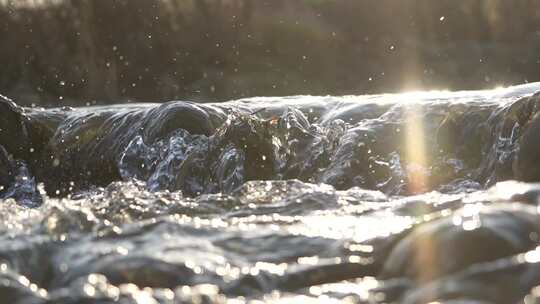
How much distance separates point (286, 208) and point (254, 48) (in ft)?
67.8

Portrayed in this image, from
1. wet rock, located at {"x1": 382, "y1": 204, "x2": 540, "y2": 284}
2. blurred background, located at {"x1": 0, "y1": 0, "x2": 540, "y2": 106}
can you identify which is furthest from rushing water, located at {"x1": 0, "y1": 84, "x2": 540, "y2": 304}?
blurred background, located at {"x1": 0, "y1": 0, "x2": 540, "y2": 106}

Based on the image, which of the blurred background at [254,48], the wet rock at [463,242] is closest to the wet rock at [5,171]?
the wet rock at [463,242]

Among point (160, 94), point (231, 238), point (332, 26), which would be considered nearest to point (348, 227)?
point (231, 238)

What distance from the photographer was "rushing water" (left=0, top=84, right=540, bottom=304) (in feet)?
7.61

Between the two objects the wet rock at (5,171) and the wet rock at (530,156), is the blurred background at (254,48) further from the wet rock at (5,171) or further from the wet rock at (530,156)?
the wet rock at (530,156)

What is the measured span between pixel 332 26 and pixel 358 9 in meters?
1.13

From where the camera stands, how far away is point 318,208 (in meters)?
3.64

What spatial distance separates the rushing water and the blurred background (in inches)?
489

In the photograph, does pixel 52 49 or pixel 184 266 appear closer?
pixel 184 266

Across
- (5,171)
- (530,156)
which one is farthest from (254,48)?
(530,156)

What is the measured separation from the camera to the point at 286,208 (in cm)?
→ 368

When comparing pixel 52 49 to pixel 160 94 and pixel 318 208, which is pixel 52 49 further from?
pixel 318 208

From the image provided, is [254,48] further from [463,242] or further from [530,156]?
[463,242]

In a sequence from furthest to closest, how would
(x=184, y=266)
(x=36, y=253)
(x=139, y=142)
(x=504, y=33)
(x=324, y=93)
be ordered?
(x=504, y=33)
(x=324, y=93)
(x=139, y=142)
(x=36, y=253)
(x=184, y=266)
